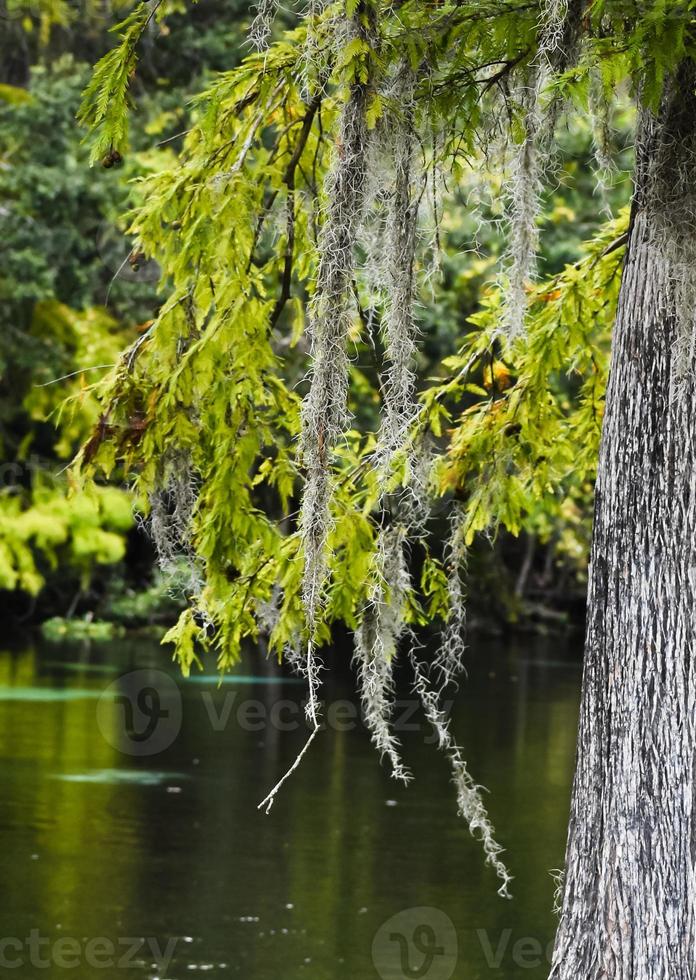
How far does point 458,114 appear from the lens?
18.5ft

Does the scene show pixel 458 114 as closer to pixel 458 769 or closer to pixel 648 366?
pixel 648 366

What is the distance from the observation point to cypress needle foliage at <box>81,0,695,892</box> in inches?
205

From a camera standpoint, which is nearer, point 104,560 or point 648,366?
point 648,366

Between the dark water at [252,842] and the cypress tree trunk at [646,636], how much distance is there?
318cm

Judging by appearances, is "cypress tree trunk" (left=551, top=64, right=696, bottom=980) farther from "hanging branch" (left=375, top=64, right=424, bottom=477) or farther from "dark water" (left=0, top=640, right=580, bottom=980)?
"dark water" (left=0, top=640, right=580, bottom=980)

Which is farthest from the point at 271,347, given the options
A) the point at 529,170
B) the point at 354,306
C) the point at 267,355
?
the point at 529,170

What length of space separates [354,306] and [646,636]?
1.56 meters

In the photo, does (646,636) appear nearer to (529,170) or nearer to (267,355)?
(529,170)

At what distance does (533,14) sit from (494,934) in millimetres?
5450

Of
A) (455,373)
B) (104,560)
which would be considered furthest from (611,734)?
(104,560)

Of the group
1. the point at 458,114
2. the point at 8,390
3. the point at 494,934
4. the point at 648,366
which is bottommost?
the point at 494,934

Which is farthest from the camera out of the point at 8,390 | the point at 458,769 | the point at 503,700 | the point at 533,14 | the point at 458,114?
the point at 8,390

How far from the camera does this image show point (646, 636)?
16.1ft

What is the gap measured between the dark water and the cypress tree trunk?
3.18 meters
